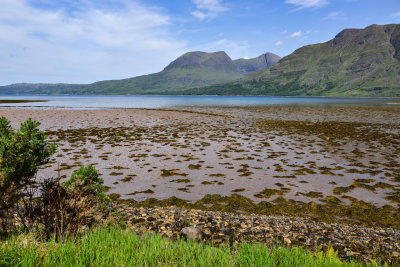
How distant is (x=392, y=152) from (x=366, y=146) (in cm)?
269

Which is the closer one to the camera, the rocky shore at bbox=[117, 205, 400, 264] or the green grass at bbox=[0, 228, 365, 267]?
the green grass at bbox=[0, 228, 365, 267]

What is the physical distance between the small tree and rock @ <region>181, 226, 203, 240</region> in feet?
15.6

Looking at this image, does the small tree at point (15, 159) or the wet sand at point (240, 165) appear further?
the wet sand at point (240, 165)

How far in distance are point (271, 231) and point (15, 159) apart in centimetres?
809

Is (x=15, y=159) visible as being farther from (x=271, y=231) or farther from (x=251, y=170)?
(x=251, y=170)

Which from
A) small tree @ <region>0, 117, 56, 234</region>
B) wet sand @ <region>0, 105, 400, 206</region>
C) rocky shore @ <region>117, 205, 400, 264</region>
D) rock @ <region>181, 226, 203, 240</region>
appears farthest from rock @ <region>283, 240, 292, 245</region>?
small tree @ <region>0, 117, 56, 234</region>

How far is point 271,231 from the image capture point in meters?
8.26

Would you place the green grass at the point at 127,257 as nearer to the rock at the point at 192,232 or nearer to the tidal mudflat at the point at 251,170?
the rock at the point at 192,232

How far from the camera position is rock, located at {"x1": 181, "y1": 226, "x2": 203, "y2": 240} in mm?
7694

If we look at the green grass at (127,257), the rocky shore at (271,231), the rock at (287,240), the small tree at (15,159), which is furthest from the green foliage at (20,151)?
the rock at (287,240)

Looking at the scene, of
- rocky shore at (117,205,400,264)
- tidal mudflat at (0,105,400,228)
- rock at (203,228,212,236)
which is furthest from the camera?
tidal mudflat at (0,105,400,228)

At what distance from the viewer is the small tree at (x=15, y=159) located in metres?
6.12

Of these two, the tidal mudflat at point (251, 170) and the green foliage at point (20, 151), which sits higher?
the green foliage at point (20, 151)

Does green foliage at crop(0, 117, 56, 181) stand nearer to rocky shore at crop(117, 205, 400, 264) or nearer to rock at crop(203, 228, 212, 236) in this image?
rocky shore at crop(117, 205, 400, 264)
